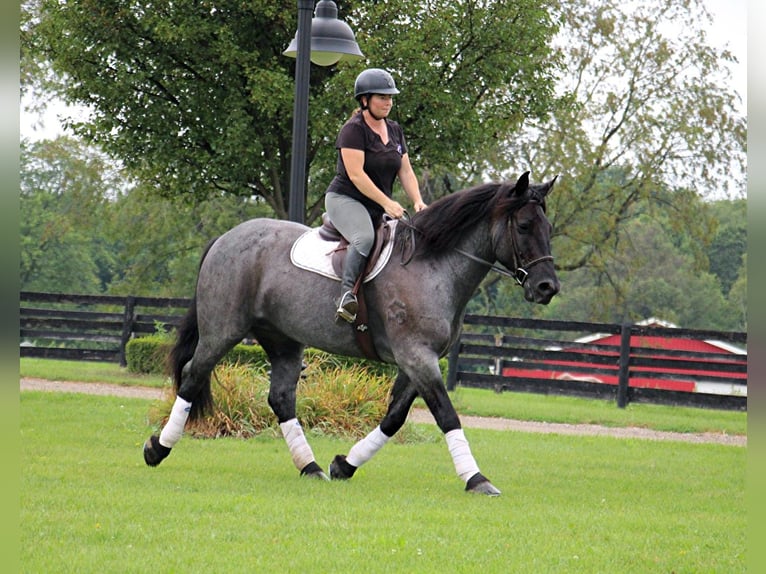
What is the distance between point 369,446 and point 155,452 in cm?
191

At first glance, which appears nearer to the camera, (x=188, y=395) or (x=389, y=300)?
(x=389, y=300)

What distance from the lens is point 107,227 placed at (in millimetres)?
36188

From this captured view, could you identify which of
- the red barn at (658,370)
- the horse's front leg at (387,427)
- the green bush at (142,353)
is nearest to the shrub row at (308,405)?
the horse's front leg at (387,427)

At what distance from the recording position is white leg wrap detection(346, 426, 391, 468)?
8.00 m

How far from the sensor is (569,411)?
18719 millimetres

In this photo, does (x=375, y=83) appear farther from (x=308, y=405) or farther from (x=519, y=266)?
(x=308, y=405)

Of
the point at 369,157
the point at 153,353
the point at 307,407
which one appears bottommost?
the point at 153,353

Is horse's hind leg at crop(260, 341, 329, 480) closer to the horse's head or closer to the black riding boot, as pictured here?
the black riding boot

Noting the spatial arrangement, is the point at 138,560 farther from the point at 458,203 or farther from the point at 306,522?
the point at 458,203

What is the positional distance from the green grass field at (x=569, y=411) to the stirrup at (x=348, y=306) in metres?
7.54

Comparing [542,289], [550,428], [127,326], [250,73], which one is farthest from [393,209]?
[127,326]

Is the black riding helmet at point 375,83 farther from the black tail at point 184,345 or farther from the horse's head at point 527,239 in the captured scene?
the black tail at point 184,345

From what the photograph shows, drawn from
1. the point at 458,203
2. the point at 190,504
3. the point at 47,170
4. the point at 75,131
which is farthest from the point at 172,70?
the point at 47,170

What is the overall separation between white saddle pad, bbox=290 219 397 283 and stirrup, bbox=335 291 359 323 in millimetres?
252
